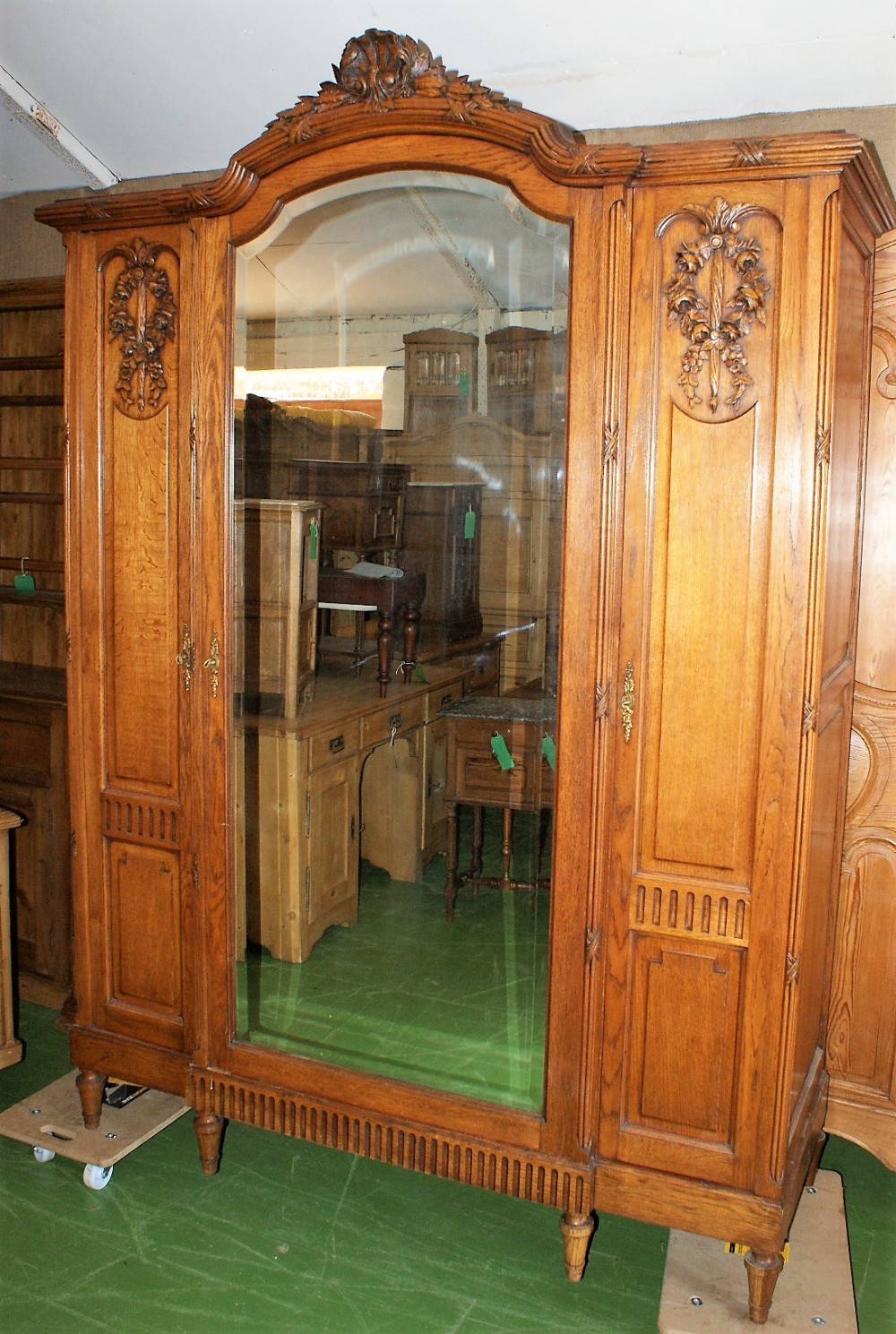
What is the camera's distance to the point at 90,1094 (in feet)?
9.11

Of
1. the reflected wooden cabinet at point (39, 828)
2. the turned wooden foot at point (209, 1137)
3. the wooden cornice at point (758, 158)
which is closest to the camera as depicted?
the wooden cornice at point (758, 158)

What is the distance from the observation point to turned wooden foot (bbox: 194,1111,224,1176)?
2633mm

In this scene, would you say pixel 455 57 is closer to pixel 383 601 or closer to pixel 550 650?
pixel 383 601

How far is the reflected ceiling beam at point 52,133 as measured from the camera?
315 cm

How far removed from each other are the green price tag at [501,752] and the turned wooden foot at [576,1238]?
920 millimetres

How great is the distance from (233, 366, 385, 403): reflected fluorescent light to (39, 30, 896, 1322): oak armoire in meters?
0.04

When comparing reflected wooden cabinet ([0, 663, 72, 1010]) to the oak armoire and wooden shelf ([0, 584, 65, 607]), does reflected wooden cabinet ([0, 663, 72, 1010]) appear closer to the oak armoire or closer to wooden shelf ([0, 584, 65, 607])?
wooden shelf ([0, 584, 65, 607])

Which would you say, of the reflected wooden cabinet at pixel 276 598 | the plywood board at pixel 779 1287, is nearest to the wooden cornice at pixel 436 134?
the reflected wooden cabinet at pixel 276 598

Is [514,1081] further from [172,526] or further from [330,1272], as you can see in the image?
[172,526]

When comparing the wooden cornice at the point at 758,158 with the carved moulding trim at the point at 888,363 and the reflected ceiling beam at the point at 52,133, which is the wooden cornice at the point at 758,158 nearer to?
the carved moulding trim at the point at 888,363

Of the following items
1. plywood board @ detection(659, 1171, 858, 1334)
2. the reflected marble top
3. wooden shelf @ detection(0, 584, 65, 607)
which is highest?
wooden shelf @ detection(0, 584, 65, 607)

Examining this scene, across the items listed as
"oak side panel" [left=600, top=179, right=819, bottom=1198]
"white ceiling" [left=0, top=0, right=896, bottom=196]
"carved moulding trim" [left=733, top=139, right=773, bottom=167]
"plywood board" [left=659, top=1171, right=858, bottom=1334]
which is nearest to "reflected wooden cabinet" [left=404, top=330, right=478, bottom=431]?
"oak side panel" [left=600, top=179, right=819, bottom=1198]

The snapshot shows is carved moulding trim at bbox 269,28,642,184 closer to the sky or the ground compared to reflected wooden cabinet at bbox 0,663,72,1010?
closer to the sky

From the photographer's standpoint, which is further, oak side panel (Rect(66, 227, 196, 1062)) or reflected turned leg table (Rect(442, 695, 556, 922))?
oak side panel (Rect(66, 227, 196, 1062))
